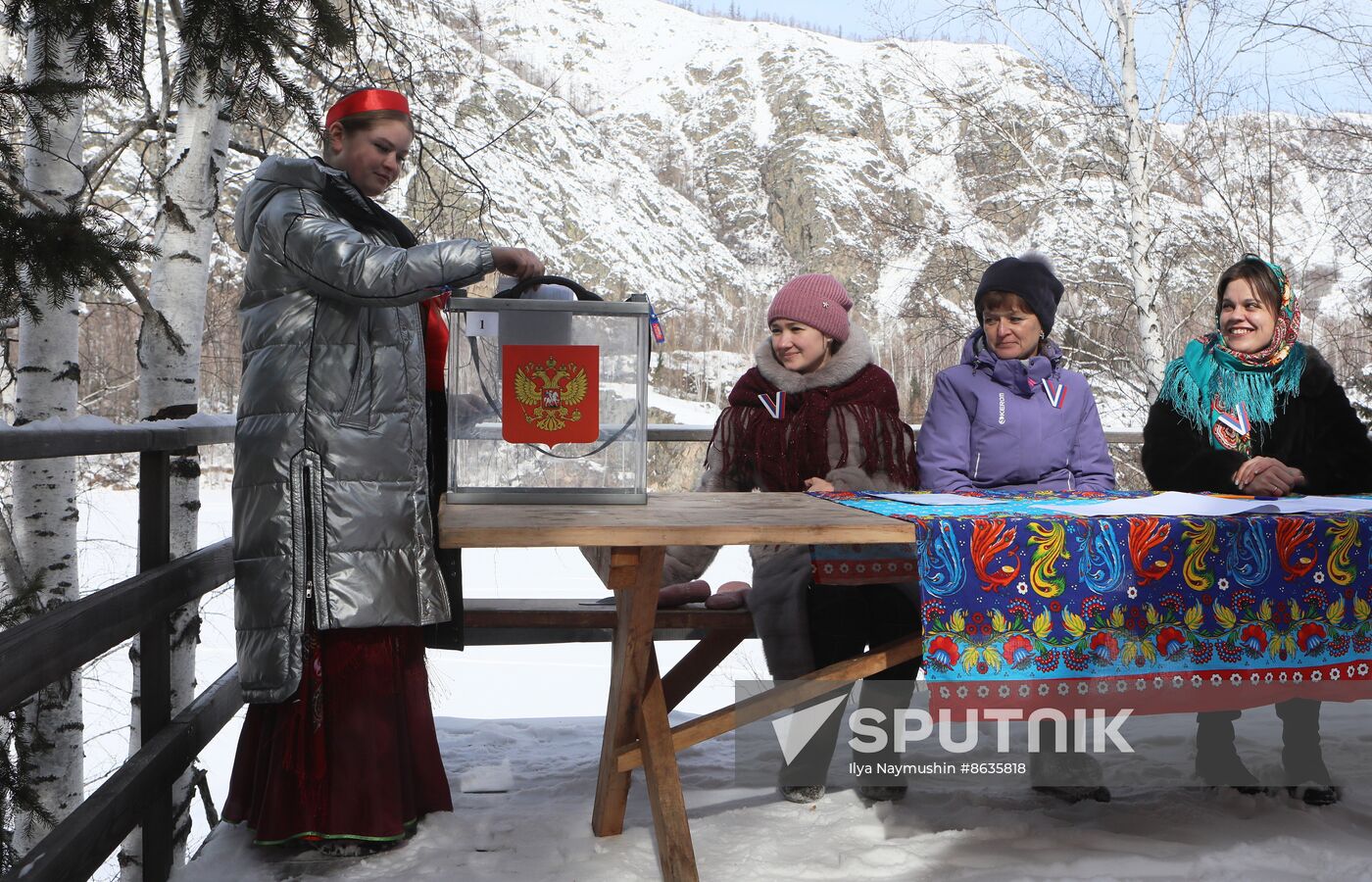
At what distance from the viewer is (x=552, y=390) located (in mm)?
2301

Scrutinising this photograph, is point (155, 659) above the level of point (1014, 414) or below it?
below

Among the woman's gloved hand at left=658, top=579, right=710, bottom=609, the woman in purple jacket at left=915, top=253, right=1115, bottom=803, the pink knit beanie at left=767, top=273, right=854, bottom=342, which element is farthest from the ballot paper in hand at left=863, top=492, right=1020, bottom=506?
the woman's gloved hand at left=658, top=579, right=710, bottom=609

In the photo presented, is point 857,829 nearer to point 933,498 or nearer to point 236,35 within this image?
point 933,498

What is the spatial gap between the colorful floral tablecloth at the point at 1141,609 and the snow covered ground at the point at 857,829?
0.43m

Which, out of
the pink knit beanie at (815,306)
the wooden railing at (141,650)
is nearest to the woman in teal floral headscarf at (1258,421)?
the pink knit beanie at (815,306)

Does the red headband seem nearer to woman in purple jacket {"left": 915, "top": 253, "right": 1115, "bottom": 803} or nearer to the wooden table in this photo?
the wooden table

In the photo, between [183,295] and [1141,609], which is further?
[183,295]

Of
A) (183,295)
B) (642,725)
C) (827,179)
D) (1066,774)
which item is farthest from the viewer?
(827,179)

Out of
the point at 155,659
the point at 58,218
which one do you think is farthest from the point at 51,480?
the point at 58,218

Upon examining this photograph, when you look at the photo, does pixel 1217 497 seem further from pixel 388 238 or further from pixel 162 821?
pixel 162 821

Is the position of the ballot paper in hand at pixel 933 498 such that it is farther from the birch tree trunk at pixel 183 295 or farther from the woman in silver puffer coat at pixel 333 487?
the birch tree trunk at pixel 183 295

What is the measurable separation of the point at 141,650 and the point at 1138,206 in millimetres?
8656

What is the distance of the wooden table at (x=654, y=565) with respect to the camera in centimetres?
195

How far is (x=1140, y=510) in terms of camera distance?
7.88ft
